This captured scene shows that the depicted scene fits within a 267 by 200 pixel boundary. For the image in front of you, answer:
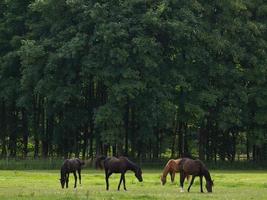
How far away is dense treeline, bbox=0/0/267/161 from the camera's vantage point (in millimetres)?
64188

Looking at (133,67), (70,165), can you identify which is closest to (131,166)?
(70,165)

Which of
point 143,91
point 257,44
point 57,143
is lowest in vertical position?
point 57,143

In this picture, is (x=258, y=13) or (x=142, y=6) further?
(x=258, y=13)

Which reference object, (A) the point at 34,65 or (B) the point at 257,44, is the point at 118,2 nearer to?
(A) the point at 34,65

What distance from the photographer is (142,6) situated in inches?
2643

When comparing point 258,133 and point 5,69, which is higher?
point 5,69

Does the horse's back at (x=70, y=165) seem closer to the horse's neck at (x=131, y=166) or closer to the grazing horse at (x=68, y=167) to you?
the grazing horse at (x=68, y=167)

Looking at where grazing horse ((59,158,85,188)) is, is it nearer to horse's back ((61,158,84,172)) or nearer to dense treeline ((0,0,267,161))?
horse's back ((61,158,84,172))

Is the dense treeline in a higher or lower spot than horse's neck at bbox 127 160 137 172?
higher

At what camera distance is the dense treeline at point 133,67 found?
64188 millimetres

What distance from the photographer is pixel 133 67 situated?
64938 mm

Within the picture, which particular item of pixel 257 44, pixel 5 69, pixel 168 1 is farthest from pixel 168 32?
pixel 5 69

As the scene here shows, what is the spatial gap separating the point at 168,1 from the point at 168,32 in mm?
3032

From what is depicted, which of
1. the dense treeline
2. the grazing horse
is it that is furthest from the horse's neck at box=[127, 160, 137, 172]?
the dense treeline
